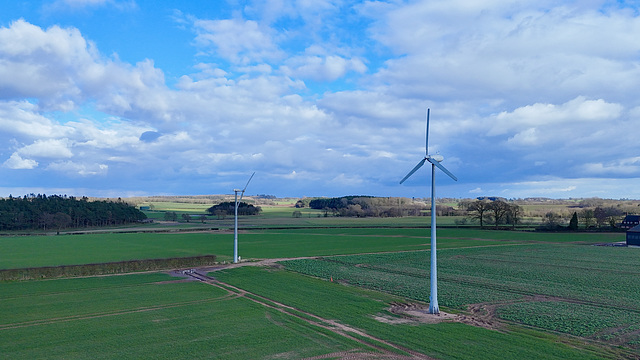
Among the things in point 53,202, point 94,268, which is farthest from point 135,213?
point 94,268

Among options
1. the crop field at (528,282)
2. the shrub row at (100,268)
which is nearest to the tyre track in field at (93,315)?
the crop field at (528,282)

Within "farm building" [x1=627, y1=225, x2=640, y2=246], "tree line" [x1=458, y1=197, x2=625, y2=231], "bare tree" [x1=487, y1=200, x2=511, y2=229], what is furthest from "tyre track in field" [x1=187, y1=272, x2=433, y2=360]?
"bare tree" [x1=487, y1=200, x2=511, y2=229]

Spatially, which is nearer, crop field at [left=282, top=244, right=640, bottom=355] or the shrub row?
crop field at [left=282, top=244, right=640, bottom=355]

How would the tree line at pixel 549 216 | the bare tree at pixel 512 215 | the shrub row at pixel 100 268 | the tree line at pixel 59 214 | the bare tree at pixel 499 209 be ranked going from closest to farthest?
the shrub row at pixel 100 268 < the tree line at pixel 549 216 < the bare tree at pixel 512 215 < the bare tree at pixel 499 209 < the tree line at pixel 59 214

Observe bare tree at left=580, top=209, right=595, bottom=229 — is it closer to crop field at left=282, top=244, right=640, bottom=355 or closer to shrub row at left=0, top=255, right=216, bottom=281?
crop field at left=282, top=244, right=640, bottom=355

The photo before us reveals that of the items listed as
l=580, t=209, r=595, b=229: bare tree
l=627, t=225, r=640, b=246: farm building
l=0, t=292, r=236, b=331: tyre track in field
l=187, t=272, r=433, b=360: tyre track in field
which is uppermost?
l=580, t=209, r=595, b=229: bare tree

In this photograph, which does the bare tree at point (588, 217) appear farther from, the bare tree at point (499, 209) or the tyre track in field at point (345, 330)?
the tyre track in field at point (345, 330)
